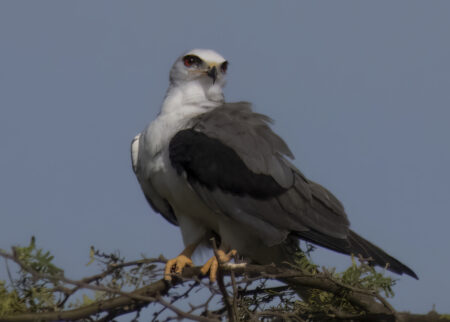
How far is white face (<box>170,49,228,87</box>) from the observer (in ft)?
21.1

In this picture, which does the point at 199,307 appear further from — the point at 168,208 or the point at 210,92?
the point at 210,92

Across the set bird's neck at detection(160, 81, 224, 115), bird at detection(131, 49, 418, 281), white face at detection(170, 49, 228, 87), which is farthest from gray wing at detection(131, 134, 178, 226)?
white face at detection(170, 49, 228, 87)

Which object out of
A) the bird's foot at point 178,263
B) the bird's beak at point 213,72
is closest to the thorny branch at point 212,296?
the bird's foot at point 178,263

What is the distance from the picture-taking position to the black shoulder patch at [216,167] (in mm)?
5172

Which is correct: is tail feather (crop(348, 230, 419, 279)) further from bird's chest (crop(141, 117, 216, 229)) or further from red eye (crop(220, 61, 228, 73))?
red eye (crop(220, 61, 228, 73))

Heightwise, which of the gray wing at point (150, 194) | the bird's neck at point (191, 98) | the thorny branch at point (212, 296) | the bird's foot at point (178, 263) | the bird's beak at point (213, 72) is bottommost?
the thorny branch at point (212, 296)

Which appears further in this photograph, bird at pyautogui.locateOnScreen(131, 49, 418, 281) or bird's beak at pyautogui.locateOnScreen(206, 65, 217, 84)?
bird's beak at pyautogui.locateOnScreen(206, 65, 217, 84)

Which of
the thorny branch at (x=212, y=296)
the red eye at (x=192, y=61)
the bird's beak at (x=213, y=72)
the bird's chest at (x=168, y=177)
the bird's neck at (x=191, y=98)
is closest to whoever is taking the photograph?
the thorny branch at (x=212, y=296)

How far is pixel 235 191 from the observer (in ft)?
17.1

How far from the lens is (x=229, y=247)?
5.39 meters

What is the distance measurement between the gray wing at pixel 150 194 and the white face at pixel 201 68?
0.83 m

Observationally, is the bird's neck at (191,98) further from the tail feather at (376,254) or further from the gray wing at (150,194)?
the tail feather at (376,254)

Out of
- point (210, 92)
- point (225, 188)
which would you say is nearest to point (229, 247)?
point (225, 188)

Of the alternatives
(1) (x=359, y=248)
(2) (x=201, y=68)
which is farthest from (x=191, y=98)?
(1) (x=359, y=248)
